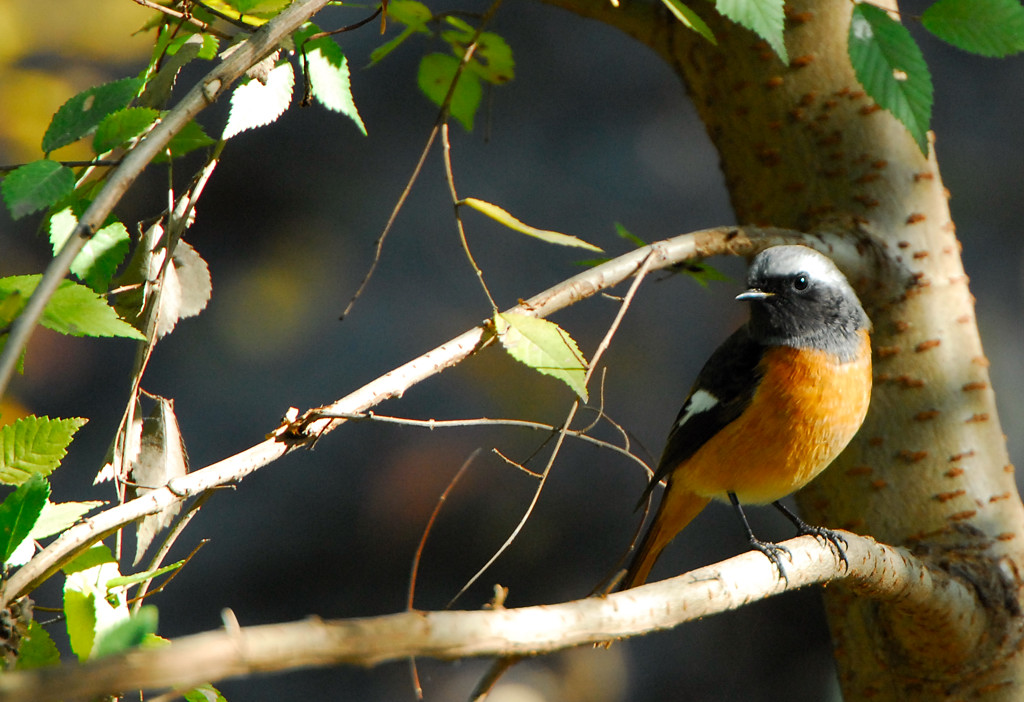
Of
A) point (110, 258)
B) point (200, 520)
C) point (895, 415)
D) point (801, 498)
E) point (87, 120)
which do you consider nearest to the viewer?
point (87, 120)

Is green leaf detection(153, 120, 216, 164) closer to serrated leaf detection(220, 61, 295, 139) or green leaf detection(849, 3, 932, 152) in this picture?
serrated leaf detection(220, 61, 295, 139)

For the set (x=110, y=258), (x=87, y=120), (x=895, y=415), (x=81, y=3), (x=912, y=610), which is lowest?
(x=912, y=610)

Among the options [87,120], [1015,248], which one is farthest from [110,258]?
[1015,248]

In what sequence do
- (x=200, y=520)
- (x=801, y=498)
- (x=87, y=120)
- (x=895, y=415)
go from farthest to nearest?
1. (x=200, y=520)
2. (x=801, y=498)
3. (x=895, y=415)
4. (x=87, y=120)

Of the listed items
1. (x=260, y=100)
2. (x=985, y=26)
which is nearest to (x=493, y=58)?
(x=260, y=100)

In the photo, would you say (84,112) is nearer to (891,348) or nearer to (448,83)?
(448,83)

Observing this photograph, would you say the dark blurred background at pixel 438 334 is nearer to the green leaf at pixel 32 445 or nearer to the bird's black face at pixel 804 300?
the bird's black face at pixel 804 300

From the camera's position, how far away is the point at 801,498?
2.75m

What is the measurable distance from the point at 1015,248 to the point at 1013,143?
2.61ft

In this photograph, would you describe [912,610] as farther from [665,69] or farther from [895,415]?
[665,69]

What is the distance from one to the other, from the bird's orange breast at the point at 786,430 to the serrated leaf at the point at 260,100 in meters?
1.79

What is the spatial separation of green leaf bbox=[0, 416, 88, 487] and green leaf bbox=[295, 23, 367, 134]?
0.85 m

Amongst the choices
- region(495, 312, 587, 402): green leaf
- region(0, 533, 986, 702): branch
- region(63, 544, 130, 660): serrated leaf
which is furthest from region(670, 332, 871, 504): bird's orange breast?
region(63, 544, 130, 660): serrated leaf

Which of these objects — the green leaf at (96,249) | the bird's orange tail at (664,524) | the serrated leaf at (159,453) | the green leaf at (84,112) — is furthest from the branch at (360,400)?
the bird's orange tail at (664,524)
